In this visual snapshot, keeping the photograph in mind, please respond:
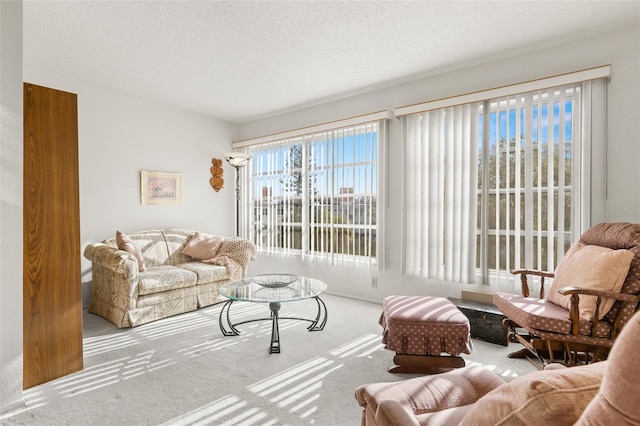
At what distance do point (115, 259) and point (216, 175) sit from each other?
2.35 meters

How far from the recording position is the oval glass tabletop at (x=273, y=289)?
2.77 meters

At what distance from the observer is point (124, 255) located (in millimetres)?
3346

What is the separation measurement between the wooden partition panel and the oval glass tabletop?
1084 millimetres

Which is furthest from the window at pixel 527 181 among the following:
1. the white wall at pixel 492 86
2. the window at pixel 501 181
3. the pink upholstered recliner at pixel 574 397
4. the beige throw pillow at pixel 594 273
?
the pink upholstered recliner at pixel 574 397

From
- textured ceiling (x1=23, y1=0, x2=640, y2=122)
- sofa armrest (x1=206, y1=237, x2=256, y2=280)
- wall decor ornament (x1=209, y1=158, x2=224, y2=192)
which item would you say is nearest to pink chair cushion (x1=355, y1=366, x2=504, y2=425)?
textured ceiling (x1=23, y1=0, x2=640, y2=122)

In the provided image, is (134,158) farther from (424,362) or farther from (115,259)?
(424,362)

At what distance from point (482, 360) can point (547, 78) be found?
2.45 meters

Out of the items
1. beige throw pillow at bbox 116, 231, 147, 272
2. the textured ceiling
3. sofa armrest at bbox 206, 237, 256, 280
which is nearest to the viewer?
the textured ceiling

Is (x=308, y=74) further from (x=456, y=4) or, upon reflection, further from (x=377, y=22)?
(x=456, y=4)

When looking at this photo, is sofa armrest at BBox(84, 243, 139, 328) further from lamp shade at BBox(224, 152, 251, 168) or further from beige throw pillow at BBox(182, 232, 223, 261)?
lamp shade at BBox(224, 152, 251, 168)

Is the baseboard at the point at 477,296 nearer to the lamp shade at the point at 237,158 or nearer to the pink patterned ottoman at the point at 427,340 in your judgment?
the pink patterned ottoman at the point at 427,340

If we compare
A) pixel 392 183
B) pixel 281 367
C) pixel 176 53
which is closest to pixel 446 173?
pixel 392 183

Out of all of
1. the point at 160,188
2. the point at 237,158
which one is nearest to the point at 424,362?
the point at 237,158

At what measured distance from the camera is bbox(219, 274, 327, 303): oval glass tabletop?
2.77m
